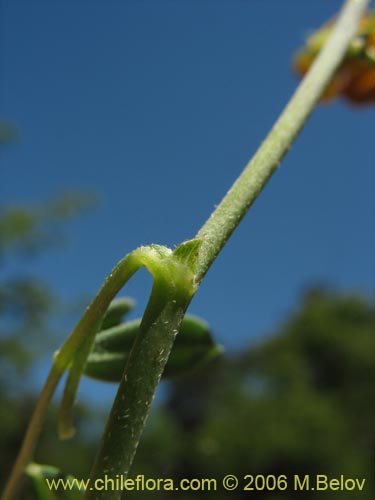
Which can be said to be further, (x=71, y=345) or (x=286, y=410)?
(x=286, y=410)

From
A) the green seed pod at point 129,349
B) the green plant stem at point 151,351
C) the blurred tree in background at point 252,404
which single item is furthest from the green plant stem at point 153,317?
the blurred tree in background at point 252,404

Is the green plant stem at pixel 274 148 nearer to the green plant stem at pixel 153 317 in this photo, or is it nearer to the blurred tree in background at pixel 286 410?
the green plant stem at pixel 153 317

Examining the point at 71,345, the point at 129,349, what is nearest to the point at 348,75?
the point at 129,349

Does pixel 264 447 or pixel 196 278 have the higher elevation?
pixel 264 447

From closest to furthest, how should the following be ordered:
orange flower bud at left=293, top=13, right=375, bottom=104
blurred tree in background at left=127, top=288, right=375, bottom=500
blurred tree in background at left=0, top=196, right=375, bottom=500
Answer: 1. orange flower bud at left=293, top=13, right=375, bottom=104
2. blurred tree in background at left=0, top=196, right=375, bottom=500
3. blurred tree in background at left=127, top=288, right=375, bottom=500

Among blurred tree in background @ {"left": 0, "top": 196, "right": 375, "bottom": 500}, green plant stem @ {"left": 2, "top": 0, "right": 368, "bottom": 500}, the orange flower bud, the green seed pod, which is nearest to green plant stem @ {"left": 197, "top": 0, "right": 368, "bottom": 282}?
green plant stem @ {"left": 2, "top": 0, "right": 368, "bottom": 500}

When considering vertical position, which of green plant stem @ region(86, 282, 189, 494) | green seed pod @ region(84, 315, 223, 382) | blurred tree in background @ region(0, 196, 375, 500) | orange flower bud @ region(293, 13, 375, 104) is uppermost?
blurred tree in background @ region(0, 196, 375, 500)

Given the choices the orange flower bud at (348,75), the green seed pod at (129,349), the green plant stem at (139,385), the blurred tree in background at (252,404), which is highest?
the blurred tree in background at (252,404)

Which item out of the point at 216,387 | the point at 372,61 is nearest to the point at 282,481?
the point at 372,61

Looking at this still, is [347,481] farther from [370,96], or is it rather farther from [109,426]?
[370,96]

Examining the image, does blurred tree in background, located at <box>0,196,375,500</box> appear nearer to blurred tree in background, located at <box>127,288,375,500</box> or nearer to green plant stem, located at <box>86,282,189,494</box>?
blurred tree in background, located at <box>127,288,375,500</box>

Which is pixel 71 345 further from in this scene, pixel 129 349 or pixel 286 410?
pixel 286 410
